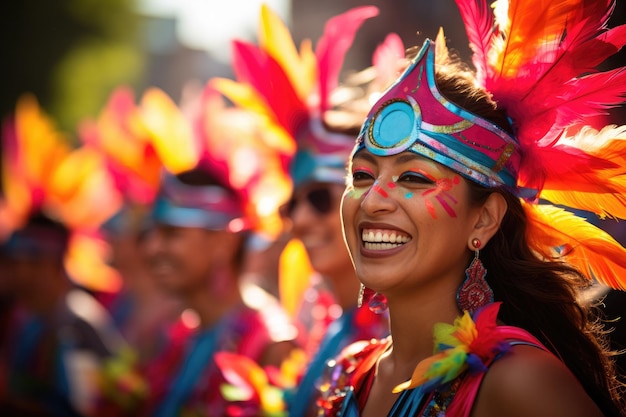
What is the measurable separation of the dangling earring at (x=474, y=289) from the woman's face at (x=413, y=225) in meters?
0.04

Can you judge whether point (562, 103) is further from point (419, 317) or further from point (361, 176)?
point (419, 317)

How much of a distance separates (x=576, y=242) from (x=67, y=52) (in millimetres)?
20688

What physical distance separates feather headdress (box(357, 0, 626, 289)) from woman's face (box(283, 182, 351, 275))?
1614mm

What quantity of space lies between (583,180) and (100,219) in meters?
6.17

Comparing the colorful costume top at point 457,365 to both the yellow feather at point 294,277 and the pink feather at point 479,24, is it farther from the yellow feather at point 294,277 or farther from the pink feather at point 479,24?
the yellow feather at point 294,277

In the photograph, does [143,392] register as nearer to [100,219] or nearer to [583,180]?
[100,219]

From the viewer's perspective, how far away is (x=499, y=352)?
2.60m

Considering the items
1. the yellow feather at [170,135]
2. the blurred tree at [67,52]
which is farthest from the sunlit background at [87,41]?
the yellow feather at [170,135]

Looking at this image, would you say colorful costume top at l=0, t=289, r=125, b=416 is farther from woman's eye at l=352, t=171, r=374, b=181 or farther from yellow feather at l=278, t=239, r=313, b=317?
woman's eye at l=352, t=171, r=374, b=181

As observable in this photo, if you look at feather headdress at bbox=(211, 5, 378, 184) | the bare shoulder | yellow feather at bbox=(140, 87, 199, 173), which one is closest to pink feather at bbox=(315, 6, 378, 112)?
feather headdress at bbox=(211, 5, 378, 184)

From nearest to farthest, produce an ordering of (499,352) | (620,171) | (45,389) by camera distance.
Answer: (499,352) → (620,171) → (45,389)

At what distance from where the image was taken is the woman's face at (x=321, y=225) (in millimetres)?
4520

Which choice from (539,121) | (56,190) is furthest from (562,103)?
(56,190)

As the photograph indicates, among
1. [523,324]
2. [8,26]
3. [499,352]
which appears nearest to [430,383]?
[499,352]
